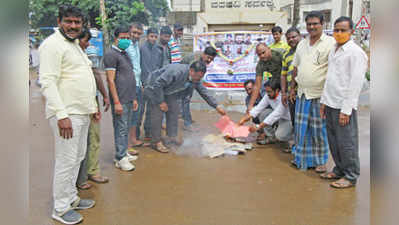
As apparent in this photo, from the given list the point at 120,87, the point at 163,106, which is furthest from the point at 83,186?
the point at 163,106

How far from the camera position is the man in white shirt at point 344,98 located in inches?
121

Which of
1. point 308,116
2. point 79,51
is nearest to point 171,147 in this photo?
point 308,116

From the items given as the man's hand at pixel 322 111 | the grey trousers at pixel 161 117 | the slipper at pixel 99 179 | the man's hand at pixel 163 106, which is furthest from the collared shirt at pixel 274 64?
the slipper at pixel 99 179

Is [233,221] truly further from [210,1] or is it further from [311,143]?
[210,1]

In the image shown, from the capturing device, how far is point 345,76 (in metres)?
3.16

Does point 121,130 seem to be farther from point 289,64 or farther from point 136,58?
point 289,64

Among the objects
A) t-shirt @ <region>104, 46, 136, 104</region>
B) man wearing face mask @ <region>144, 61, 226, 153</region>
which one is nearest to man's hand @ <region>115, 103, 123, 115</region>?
t-shirt @ <region>104, 46, 136, 104</region>

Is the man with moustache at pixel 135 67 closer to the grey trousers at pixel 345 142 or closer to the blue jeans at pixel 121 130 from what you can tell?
the blue jeans at pixel 121 130

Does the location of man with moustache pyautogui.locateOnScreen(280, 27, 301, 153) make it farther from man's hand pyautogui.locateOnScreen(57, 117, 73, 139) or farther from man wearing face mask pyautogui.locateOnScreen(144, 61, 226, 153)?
man's hand pyautogui.locateOnScreen(57, 117, 73, 139)

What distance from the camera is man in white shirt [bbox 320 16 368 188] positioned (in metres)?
3.08

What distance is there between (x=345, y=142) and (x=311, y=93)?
650 millimetres

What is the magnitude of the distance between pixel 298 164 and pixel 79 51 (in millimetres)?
2693

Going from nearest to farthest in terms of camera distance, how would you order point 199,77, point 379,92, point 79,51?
1. point 379,92
2. point 79,51
3. point 199,77

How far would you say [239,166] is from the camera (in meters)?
4.00
